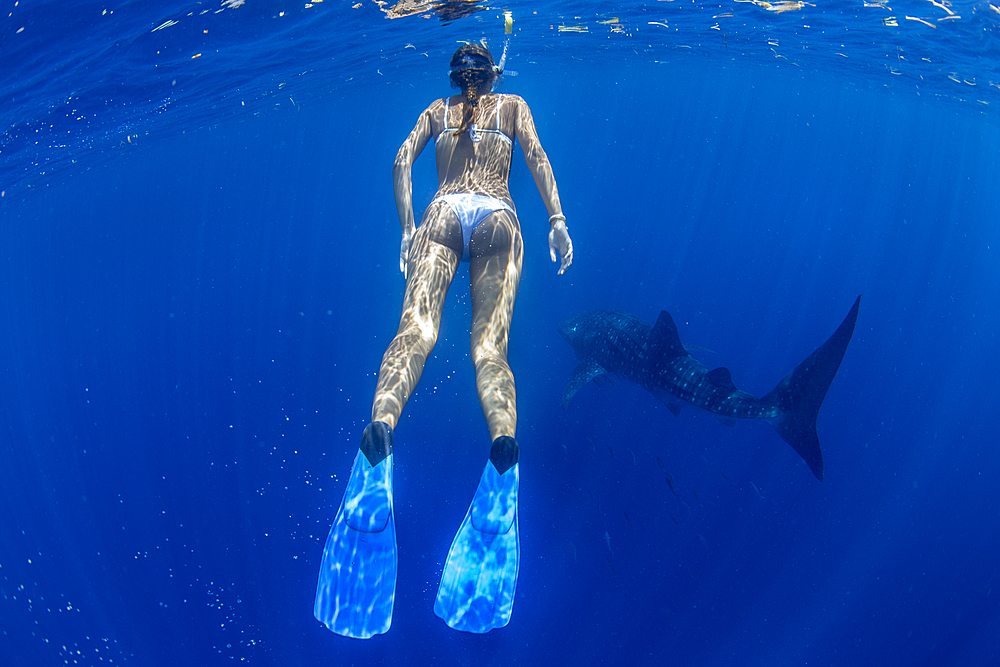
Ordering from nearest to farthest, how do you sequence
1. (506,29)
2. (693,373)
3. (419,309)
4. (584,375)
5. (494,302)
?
(419,309) → (494,302) → (693,373) → (584,375) → (506,29)

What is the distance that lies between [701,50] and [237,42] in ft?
67.1

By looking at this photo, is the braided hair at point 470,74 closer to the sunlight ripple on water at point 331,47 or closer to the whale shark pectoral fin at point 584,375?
the whale shark pectoral fin at point 584,375

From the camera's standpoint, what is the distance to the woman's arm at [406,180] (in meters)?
4.39

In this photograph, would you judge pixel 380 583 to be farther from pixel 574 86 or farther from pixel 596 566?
pixel 574 86

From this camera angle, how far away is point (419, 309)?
12.7 ft

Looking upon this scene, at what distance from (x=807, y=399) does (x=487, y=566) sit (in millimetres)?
4637

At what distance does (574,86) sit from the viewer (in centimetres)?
3838

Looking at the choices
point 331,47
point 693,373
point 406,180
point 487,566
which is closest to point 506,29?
point 331,47

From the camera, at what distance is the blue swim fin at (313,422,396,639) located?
10.5ft

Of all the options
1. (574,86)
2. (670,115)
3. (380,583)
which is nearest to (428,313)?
(380,583)

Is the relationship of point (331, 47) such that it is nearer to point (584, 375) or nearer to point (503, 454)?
point (584, 375)

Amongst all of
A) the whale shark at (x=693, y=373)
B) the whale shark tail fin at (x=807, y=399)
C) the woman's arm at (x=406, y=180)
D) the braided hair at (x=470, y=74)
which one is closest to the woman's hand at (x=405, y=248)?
the woman's arm at (x=406, y=180)

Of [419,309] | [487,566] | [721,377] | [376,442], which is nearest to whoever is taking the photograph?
[376,442]

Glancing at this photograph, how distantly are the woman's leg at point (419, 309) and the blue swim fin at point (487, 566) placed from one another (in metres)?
0.81
